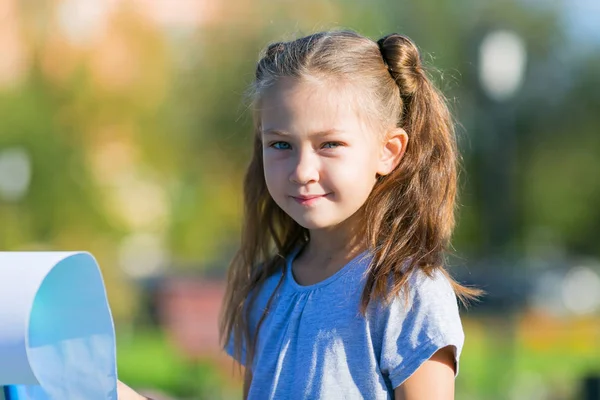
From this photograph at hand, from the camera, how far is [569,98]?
28.5 metres

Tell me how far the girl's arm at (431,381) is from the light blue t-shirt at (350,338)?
20mm

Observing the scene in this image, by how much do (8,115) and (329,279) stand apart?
79.1 feet

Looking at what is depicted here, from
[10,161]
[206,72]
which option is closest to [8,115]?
[10,161]

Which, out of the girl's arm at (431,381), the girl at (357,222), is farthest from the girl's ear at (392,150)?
the girl's arm at (431,381)

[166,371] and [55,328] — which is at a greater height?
[55,328]

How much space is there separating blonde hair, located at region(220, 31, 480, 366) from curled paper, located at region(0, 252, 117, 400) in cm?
45

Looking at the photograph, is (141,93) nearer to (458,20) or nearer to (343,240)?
(458,20)

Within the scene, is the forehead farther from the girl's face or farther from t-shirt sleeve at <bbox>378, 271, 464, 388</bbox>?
t-shirt sleeve at <bbox>378, 271, 464, 388</bbox>

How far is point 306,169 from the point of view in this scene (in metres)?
2.24

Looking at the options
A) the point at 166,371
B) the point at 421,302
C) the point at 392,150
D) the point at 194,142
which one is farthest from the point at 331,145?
the point at 194,142

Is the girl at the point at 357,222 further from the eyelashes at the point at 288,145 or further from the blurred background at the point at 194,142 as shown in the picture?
the blurred background at the point at 194,142

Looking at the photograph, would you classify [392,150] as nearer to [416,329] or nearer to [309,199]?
[309,199]

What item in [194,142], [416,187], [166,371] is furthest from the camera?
[194,142]

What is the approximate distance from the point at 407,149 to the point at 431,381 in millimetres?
614
